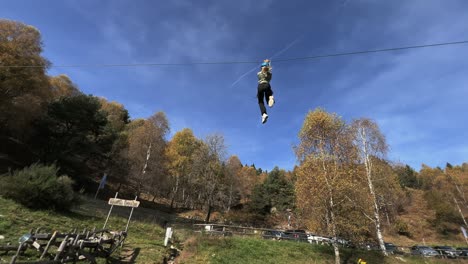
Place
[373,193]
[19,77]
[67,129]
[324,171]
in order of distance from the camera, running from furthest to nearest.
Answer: [67,129] → [19,77] → [373,193] → [324,171]

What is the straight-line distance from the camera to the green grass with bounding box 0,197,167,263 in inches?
450

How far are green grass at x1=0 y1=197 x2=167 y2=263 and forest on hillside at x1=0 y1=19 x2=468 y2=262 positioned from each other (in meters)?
1.38

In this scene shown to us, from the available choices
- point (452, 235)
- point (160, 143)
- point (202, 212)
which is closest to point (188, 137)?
point (160, 143)

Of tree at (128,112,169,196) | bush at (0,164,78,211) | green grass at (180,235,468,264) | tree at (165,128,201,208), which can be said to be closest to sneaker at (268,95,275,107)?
green grass at (180,235,468,264)

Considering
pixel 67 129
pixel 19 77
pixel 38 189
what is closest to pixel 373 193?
pixel 38 189

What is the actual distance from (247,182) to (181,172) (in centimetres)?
2685

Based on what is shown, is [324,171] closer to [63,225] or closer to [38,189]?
[63,225]

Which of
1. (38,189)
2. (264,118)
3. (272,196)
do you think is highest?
(272,196)

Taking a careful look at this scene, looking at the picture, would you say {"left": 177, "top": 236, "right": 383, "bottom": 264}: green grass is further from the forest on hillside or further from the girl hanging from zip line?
the girl hanging from zip line

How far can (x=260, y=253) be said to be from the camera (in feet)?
57.1

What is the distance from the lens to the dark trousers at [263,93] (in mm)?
7752

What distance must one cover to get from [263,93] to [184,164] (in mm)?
34298

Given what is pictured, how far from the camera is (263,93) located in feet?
26.4

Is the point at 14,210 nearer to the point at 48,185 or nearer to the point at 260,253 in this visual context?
the point at 48,185
